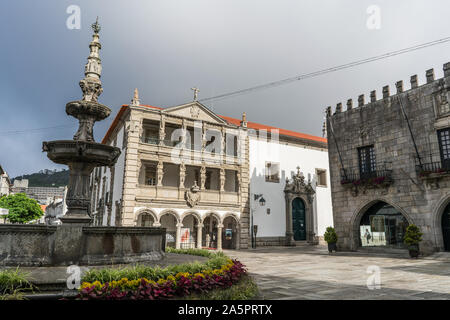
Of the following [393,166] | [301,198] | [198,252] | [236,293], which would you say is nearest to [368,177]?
[393,166]

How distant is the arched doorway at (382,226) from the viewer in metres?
19.5

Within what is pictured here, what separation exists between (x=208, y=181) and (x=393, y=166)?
52.2 ft

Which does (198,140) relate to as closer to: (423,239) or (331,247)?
(331,247)

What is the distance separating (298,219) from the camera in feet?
105

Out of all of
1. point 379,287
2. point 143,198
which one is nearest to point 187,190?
point 143,198

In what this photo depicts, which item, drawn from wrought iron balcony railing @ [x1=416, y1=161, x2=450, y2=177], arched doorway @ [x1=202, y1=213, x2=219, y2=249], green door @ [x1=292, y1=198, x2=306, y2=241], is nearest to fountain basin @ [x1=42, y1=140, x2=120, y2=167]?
wrought iron balcony railing @ [x1=416, y1=161, x2=450, y2=177]

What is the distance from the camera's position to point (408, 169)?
18688 mm

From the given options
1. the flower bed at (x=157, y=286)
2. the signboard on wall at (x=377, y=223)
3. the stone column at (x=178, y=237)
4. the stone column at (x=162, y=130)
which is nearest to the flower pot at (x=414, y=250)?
the signboard on wall at (x=377, y=223)

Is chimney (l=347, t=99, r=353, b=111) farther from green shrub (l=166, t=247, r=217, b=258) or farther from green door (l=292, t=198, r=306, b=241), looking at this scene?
green shrub (l=166, t=247, r=217, b=258)

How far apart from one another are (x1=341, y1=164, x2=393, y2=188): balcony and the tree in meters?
44.0

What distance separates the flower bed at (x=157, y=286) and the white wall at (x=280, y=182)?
76.7ft

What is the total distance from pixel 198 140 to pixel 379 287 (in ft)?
71.4

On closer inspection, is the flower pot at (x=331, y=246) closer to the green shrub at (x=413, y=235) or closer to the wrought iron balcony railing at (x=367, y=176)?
the wrought iron balcony railing at (x=367, y=176)

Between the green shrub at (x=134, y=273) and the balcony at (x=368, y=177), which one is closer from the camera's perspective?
the green shrub at (x=134, y=273)
